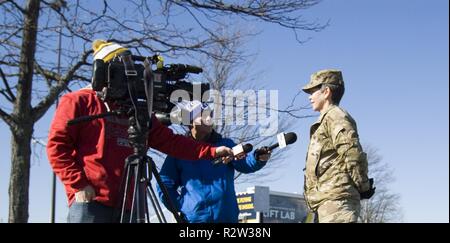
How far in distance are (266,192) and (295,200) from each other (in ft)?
61.7

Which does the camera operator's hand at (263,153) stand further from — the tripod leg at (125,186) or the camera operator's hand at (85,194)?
the camera operator's hand at (85,194)

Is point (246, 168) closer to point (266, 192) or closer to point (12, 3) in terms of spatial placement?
point (12, 3)

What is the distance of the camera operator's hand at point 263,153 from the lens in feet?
14.2

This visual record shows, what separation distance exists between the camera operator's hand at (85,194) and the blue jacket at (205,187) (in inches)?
40.5

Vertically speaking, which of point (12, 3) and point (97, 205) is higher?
point (12, 3)

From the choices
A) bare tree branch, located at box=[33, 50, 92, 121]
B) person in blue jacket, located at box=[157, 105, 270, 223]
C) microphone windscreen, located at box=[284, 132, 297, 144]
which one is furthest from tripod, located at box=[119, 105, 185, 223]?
bare tree branch, located at box=[33, 50, 92, 121]

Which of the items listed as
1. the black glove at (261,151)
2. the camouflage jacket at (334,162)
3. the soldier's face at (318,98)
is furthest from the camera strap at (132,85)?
the soldier's face at (318,98)

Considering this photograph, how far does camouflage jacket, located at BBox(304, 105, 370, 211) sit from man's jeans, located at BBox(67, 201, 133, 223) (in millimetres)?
1328

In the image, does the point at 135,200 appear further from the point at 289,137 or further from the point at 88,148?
the point at 289,137

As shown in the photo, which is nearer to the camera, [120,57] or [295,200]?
[120,57]

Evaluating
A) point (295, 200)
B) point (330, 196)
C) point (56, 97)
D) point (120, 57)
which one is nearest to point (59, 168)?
point (120, 57)

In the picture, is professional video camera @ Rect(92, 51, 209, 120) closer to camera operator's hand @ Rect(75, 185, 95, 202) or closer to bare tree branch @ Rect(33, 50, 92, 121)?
camera operator's hand @ Rect(75, 185, 95, 202)

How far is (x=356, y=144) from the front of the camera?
4.06 metres

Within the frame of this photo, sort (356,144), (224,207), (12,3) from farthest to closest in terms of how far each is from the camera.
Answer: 1. (12,3)
2. (224,207)
3. (356,144)
